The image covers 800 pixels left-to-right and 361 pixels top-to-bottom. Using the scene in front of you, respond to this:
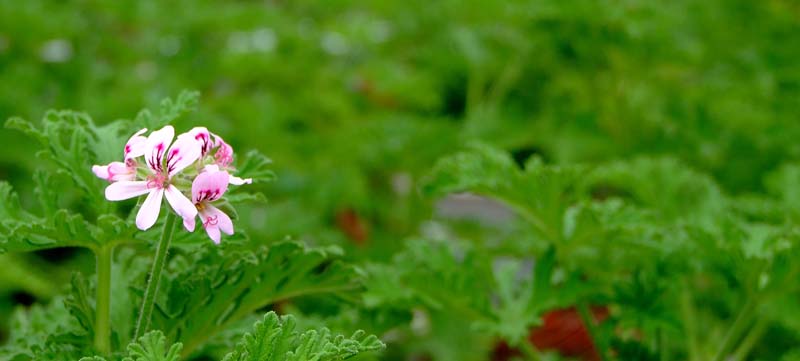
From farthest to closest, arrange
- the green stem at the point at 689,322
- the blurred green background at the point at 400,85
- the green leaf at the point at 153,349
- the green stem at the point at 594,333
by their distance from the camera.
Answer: the blurred green background at the point at 400,85
the green stem at the point at 689,322
the green stem at the point at 594,333
the green leaf at the point at 153,349

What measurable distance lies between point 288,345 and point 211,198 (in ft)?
0.46

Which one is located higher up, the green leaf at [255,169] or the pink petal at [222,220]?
the green leaf at [255,169]

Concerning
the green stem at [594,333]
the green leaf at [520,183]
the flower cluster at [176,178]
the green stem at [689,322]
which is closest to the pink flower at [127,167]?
the flower cluster at [176,178]

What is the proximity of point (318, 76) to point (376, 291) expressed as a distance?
57.4 inches

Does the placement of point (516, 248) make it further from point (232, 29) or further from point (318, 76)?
point (232, 29)

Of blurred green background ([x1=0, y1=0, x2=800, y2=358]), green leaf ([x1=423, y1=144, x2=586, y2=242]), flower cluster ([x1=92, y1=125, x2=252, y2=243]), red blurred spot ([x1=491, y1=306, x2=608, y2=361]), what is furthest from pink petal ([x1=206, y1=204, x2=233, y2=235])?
red blurred spot ([x1=491, y1=306, x2=608, y2=361])

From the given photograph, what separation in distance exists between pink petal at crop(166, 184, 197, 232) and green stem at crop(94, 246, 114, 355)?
0.58 feet

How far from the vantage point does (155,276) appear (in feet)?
2.79

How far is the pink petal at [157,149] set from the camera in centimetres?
80

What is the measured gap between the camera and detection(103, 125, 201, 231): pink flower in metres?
0.78

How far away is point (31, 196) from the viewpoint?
7.57ft

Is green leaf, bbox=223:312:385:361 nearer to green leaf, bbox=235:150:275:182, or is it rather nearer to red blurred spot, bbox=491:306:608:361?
green leaf, bbox=235:150:275:182

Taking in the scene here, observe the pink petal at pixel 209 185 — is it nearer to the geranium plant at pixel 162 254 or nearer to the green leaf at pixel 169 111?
the geranium plant at pixel 162 254

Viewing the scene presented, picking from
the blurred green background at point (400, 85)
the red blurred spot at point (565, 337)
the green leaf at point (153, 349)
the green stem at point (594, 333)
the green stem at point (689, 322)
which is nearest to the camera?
the green leaf at point (153, 349)
